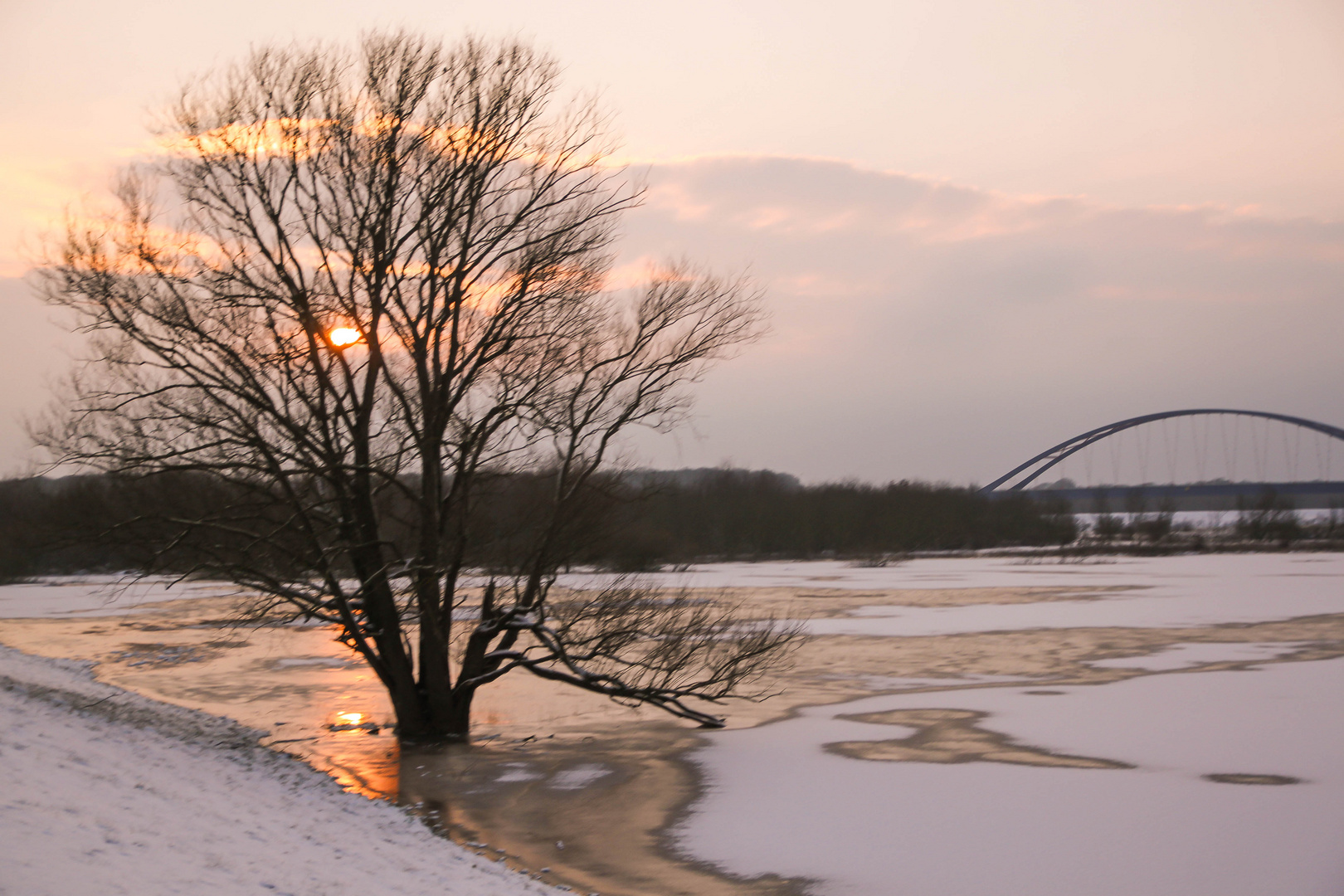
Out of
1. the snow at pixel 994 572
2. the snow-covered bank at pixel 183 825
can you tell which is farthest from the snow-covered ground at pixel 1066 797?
the snow at pixel 994 572

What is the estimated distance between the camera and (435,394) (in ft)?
44.1

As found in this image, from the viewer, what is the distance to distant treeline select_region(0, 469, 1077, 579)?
12.8 m

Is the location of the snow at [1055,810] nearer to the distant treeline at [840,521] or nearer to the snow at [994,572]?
the snow at [994,572]

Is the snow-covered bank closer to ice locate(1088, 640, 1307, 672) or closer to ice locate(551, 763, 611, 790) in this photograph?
ice locate(551, 763, 611, 790)

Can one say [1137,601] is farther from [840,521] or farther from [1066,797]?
[840,521]

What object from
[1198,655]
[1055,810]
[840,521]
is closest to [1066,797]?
[1055,810]

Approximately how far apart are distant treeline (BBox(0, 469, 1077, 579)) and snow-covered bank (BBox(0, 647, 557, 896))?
216 cm

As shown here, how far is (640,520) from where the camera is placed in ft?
57.6

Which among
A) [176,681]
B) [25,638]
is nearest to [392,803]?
[176,681]

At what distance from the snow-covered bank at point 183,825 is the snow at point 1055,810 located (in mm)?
2781

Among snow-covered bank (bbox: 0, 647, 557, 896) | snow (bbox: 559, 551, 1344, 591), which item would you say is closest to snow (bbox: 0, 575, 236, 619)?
snow (bbox: 559, 551, 1344, 591)

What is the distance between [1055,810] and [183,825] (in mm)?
7775

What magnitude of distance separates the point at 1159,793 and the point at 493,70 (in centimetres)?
1150

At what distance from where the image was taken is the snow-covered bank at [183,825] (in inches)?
226
